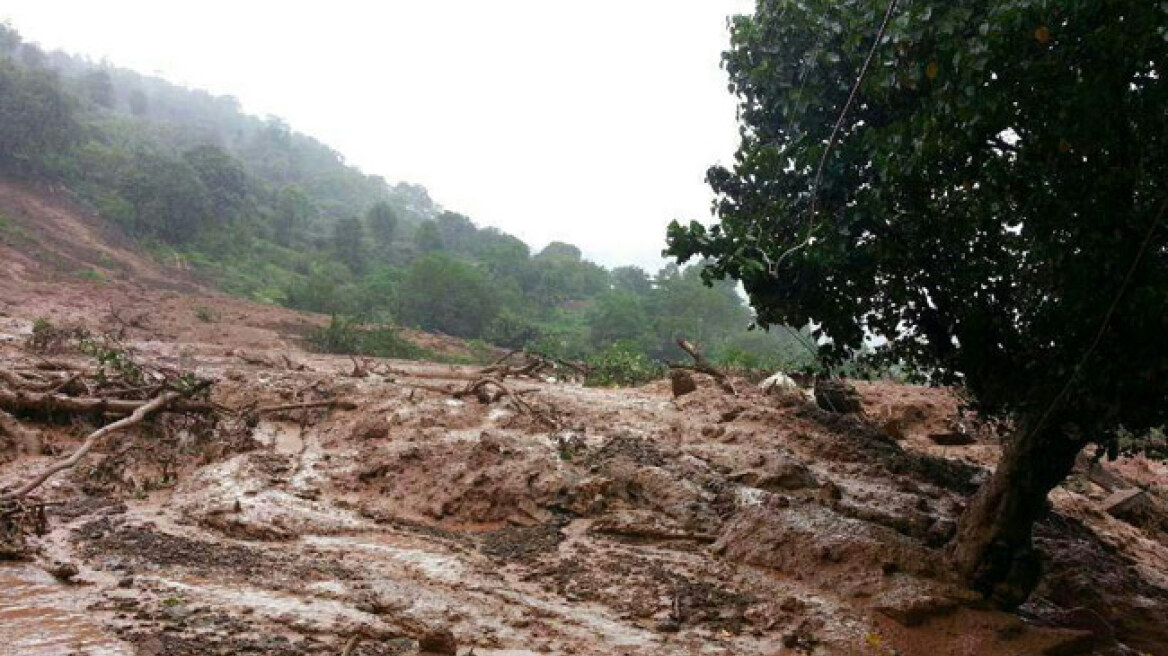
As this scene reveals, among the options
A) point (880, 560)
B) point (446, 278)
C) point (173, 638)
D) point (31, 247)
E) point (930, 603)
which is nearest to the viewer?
point (173, 638)

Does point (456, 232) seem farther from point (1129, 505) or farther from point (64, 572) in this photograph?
point (64, 572)

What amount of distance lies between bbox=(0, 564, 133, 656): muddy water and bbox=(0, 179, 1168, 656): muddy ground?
0.02 metres

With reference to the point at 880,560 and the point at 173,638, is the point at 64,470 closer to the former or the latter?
the point at 173,638

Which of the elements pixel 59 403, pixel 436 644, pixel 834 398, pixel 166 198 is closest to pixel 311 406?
pixel 59 403

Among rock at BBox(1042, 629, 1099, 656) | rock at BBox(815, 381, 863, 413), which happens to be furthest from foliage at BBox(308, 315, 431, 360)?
rock at BBox(1042, 629, 1099, 656)

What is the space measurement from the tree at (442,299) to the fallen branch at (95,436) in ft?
93.8

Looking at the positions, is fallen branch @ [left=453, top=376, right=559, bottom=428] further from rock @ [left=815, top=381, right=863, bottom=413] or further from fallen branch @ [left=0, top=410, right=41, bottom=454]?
fallen branch @ [left=0, top=410, right=41, bottom=454]

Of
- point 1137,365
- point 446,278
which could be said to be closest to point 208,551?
point 1137,365

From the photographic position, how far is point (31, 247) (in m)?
28.2

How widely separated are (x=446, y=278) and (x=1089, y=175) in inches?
1355

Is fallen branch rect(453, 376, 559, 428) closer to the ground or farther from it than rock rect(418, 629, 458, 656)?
farther from it

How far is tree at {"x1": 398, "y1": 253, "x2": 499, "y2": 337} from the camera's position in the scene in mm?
37062

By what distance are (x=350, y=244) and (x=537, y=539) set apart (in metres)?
45.2

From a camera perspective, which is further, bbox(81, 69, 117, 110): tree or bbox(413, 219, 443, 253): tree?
bbox(81, 69, 117, 110): tree
